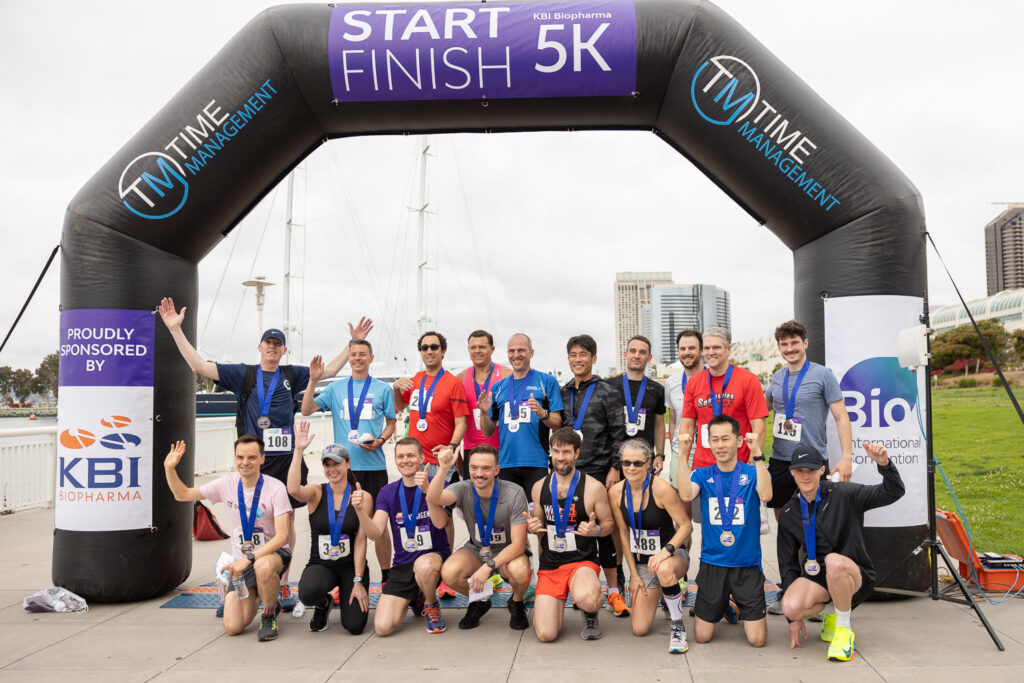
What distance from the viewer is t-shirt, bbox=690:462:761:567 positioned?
4.25 metres

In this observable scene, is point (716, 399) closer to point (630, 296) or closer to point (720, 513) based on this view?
point (720, 513)

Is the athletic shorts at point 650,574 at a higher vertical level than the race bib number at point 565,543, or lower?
lower

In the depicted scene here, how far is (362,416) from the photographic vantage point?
5.31 m

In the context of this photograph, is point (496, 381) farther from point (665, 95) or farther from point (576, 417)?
point (665, 95)

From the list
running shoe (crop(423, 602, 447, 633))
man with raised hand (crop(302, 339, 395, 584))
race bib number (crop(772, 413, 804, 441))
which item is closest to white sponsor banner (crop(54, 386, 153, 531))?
man with raised hand (crop(302, 339, 395, 584))

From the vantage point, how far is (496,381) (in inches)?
221

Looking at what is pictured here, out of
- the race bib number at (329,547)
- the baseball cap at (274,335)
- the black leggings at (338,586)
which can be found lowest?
the black leggings at (338,586)

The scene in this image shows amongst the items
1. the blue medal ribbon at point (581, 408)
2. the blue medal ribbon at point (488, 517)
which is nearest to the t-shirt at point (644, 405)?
the blue medal ribbon at point (581, 408)

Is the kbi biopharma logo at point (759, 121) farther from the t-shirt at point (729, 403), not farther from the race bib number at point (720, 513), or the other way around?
the race bib number at point (720, 513)

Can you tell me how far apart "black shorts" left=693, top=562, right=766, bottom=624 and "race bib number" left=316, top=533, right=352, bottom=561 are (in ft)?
7.68

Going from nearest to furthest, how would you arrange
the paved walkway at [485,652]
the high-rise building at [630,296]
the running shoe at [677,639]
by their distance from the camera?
the paved walkway at [485,652] → the running shoe at [677,639] → the high-rise building at [630,296]

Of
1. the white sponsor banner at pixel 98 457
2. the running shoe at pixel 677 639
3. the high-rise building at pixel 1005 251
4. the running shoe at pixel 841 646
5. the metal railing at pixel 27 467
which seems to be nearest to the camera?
the running shoe at pixel 841 646

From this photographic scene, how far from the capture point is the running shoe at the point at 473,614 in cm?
452

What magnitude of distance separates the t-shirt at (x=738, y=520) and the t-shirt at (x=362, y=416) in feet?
8.07
